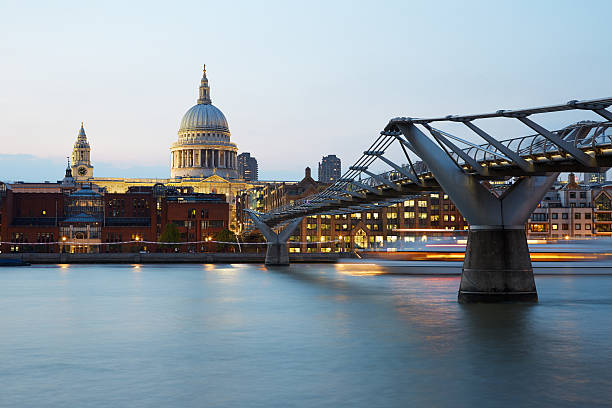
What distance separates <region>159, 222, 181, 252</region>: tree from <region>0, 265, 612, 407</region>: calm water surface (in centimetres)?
8518

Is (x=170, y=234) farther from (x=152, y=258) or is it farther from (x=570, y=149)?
(x=570, y=149)

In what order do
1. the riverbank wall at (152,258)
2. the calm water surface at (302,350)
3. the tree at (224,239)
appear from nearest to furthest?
the calm water surface at (302,350)
the riverbank wall at (152,258)
the tree at (224,239)

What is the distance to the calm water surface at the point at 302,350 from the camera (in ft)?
78.3

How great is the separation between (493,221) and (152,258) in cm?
9267

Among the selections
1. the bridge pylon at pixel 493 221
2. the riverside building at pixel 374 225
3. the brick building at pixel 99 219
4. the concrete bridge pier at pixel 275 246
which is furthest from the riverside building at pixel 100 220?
the bridge pylon at pixel 493 221

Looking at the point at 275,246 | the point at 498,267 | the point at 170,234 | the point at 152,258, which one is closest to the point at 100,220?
the point at 170,234

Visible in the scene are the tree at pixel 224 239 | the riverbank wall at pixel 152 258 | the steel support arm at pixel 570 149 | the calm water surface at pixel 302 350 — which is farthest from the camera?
the tree at pixel 224 239

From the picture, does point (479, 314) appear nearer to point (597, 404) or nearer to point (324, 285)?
point (597, 404)

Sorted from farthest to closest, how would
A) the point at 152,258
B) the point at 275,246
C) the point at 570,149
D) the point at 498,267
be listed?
the point at 152,258, the point at 275,246, the point at 498,267, the point at 570,149

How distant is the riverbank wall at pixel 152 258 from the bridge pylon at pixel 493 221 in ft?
259

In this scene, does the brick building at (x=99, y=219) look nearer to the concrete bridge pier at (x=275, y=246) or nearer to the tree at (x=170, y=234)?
the tree at (x=170, y=234)

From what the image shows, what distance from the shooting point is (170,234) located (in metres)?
148

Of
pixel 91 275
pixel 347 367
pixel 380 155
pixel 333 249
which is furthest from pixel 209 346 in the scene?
pixel 333 249

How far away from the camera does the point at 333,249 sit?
148750 mm
